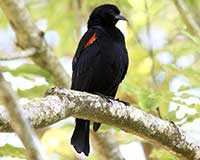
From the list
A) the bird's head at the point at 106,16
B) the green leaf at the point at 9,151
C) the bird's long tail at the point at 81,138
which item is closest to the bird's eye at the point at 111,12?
the bird's head at the point at 106,16

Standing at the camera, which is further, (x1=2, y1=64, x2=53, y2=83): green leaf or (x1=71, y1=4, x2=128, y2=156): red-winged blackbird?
(x1=71, y1=4, x2=128, y2=156): red-winged blackbird

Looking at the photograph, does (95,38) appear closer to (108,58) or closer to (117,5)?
(108,58)

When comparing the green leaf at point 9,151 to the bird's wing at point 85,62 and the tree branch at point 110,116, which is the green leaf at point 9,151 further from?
the bird's wing at point 85,62

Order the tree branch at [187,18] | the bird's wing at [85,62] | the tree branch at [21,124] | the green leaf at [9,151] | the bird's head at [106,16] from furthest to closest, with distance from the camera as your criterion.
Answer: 1. the bird's head at [106,16]
2. the tree branch at [187,18]
3. the bird's wing at [85,62]
4. the green leaf at [9,151]
5. the tree branch at [21,124]

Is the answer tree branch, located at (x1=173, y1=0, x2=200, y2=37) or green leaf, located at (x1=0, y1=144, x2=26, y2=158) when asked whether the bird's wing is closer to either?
tree branch, located at (x1=173, y1=0, x2=200, y2=37)

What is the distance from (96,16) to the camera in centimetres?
441

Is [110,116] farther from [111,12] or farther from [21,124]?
[111,12]

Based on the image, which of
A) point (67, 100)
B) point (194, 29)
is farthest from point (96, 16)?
point (67, 100)

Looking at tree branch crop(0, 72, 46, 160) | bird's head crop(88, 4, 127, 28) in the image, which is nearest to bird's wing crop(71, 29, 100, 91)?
bird's head crop(88, 4, 127, 28)

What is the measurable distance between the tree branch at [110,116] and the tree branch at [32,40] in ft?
4.50

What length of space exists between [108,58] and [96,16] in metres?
0.63

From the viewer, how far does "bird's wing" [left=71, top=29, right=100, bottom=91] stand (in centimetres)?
384

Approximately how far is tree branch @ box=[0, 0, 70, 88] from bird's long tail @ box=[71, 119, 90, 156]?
0.54m

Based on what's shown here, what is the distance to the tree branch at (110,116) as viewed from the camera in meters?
2.15
